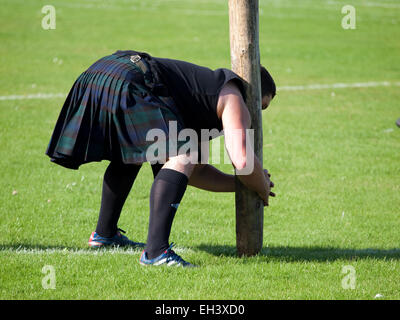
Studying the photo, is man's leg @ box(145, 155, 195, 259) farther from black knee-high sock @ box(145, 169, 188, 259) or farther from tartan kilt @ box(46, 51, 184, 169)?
tartan kilt @ box(46, 51, 184, 169)

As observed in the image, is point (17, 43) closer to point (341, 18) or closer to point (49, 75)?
point (49, 75)

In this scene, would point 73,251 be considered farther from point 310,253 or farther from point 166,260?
point 310,253

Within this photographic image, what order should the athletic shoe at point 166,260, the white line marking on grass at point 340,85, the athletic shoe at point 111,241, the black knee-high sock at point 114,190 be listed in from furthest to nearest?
the white line marking on grass at point 340,85
the athletic shoe at point 111,241
the black knee-high sock at point 114,190
the athletic shoe at point 166,260

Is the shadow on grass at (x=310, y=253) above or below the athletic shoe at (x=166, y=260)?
below

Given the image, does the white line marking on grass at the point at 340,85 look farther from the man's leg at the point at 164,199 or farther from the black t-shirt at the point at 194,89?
the man's leg at the point at 164,199

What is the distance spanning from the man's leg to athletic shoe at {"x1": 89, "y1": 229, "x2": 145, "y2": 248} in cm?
82

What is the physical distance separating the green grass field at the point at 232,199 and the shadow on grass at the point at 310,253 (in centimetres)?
2

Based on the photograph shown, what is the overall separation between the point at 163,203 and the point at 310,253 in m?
1.48

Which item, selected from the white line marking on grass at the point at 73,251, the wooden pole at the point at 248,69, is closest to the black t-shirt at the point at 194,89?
the wooden pole at the point at 248,69

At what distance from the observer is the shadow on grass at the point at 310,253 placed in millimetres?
4895

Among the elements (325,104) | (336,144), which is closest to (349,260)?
(336,144)

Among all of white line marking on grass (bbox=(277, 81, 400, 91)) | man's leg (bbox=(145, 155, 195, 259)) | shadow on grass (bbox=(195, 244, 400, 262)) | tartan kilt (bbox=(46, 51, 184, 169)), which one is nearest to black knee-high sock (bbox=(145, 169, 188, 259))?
man's leg (bbox=(145, 155, 195, 259))

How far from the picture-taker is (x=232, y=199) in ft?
22.8

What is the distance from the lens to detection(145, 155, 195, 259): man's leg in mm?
4258
